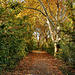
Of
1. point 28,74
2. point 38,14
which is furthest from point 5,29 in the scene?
point 38,14

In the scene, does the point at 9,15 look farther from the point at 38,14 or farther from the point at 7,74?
the point at 38,14

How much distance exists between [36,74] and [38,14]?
1150cm

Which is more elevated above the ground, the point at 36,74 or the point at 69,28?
the point at 69,28

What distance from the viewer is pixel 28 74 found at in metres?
6.39

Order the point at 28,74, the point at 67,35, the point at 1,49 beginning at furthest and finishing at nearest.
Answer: the point at 28,74 → the point at 1,49 → the point at 67,35

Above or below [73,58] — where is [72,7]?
above

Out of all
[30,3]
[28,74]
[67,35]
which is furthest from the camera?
[30,3]

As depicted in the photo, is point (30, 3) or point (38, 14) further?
point (38, 14)

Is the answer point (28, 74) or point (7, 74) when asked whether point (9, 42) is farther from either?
point (28, 74)

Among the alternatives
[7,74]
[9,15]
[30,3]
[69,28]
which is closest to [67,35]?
[69,28]

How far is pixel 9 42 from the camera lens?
496 centimetres

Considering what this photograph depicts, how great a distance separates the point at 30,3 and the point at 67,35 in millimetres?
12198

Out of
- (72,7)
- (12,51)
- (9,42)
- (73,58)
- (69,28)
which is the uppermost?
(72,7)

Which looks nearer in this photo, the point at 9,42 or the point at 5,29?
the point at 5,29
